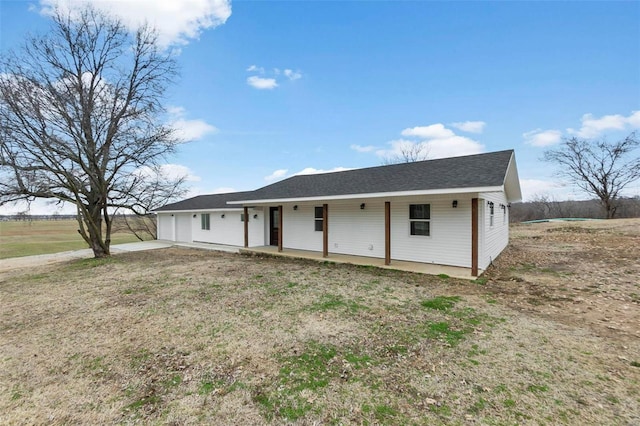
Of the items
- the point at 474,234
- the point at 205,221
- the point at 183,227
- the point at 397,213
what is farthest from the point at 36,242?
the point at 474,234

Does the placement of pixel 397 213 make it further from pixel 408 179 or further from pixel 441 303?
pixel 441 303

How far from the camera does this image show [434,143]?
30312mm

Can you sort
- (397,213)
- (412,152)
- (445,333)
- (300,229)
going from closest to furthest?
(445,333), (397,213), (300,229), (412,152)

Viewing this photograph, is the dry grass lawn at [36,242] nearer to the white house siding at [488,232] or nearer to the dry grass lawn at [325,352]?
the dry grass lawn at [325,352]

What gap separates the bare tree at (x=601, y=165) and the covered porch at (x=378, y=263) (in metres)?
30.4

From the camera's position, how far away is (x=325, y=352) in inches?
144

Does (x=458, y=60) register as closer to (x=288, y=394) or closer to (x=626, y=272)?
(x=626, y=272)

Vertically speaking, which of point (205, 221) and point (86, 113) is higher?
point (86, 113)

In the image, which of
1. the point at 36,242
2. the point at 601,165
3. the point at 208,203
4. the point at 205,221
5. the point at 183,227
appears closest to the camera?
the point at 205,221

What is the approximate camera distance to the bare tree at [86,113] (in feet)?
35.1

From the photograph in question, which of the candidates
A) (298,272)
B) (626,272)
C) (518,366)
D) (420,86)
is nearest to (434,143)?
(420,86)

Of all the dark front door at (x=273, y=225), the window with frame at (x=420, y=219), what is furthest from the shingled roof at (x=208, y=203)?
the window with frame at (x=420, y=219)

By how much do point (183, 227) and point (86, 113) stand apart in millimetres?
8469

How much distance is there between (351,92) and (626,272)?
14.5 metres
